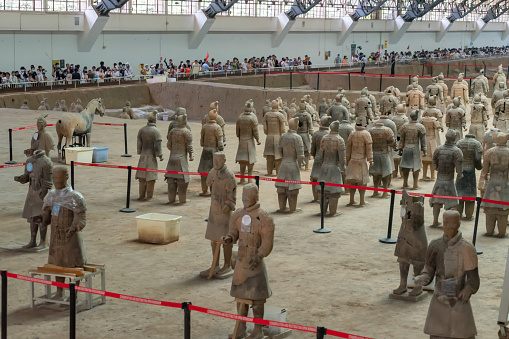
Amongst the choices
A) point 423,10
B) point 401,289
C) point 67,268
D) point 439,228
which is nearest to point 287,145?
point 439,228

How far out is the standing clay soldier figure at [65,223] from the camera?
26.2 feet

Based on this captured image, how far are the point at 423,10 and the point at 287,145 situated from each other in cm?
3718

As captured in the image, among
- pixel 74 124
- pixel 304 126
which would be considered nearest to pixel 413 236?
pixel 304 126

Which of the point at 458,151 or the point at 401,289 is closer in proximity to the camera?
the point at 401,289

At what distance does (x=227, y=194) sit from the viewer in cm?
880

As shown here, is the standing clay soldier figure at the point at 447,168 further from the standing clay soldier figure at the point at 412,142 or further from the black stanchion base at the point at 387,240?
the standing clay soldier figure at the point at 412,142

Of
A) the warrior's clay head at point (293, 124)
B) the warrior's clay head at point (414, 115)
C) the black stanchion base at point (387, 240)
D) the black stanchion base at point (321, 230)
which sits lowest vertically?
the black stanchion base at point (387, 240)

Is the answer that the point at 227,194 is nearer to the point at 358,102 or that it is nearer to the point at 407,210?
the point at 407,210

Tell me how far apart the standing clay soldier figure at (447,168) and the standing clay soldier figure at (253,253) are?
4529mm

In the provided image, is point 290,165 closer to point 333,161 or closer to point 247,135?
point 333,161

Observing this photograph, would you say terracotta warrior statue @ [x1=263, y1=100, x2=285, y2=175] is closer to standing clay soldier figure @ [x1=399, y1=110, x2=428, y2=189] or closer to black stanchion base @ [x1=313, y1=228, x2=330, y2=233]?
standing clay soldier figure @ [x1=399, y1=110, x2=428, y2=189]

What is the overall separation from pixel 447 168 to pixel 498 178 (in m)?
0.67

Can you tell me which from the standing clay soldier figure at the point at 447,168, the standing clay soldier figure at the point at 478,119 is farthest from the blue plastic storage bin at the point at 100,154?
the standing clay soldier figure at the point at 447,168

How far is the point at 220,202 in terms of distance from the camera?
8.86 metres
